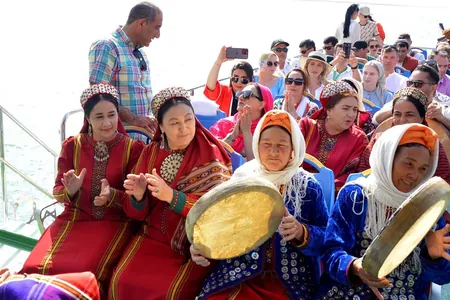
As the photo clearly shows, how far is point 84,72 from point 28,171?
32.9 feet

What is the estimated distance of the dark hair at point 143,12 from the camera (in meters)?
3.74

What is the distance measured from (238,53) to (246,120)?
136 centimetres

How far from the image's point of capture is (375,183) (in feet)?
7.07

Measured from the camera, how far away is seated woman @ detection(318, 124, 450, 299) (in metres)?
2.02

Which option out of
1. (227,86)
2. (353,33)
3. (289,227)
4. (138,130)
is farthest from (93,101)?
(353,33)

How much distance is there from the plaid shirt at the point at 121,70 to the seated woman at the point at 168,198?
3.07ft

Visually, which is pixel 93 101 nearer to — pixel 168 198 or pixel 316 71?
pixel 168 198

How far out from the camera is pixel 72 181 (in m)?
2.84

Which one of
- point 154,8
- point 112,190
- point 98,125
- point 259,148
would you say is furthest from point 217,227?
point 154,8

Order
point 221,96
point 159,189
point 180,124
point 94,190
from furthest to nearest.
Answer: point 221,96 → point 94,190 → point 180,124 → point 159,189

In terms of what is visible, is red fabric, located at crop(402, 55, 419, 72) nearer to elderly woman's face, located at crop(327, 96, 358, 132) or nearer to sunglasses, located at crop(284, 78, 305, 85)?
sunglasses, located at crop(284, 78, 305, 85)

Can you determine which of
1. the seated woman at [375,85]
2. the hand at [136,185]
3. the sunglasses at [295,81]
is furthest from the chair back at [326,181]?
the seated woman at [375,85]

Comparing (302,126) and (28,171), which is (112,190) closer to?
(302,126)

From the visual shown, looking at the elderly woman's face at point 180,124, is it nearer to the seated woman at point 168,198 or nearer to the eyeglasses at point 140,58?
the seated woman at point 168,198
